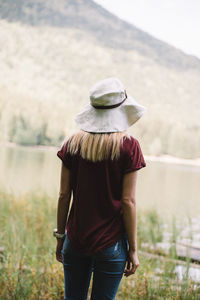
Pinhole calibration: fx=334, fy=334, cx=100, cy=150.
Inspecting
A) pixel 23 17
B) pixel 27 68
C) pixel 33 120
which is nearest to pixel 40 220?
pixel 33 120

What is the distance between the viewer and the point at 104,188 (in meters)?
1.04

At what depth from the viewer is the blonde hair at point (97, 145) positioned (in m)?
1.01

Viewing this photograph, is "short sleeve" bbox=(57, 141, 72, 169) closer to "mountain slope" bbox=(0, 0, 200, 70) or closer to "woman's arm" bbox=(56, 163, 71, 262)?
"woman's arm" bbox=(56, 163, 71, 262)

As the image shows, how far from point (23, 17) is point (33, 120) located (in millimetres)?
65463

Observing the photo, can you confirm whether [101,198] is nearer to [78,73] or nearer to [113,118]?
[113,118]

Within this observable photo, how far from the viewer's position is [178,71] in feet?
264

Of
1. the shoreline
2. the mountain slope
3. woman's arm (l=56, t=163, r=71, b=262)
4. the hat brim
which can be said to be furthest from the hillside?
the hat brim

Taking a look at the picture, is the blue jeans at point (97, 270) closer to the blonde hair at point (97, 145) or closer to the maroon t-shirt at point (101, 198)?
the maroon t-shirt at point (101, 198)

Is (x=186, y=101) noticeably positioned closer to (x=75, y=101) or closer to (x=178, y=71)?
(x=178, y=71)

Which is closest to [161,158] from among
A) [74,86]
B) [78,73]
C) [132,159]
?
[74,86]

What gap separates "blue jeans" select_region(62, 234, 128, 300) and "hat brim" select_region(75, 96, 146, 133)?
36 centimetres

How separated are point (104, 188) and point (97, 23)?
102 m

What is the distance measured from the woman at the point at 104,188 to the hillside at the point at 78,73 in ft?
84.6

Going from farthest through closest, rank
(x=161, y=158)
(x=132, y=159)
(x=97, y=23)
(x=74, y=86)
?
(x=97, y=23) → (x=74, y=86) → (x=161, y=158) → (x=132, y=159)
